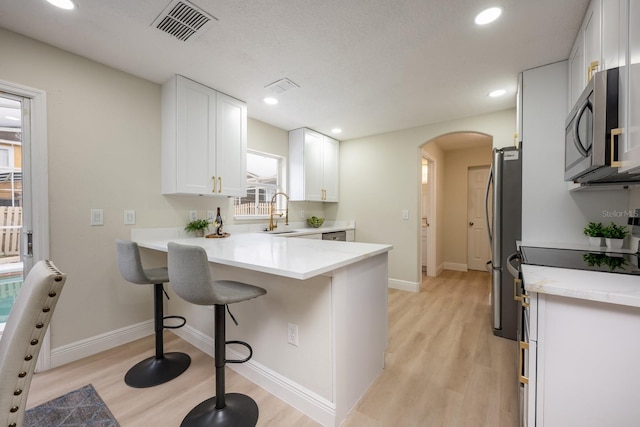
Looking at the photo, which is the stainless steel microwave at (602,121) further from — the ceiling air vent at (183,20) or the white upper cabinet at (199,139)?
the white upper cabinet at (199,139)

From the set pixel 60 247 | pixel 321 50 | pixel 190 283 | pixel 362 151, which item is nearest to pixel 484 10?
pixel 321 50

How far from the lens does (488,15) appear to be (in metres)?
1.71

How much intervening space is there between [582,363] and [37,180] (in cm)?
323

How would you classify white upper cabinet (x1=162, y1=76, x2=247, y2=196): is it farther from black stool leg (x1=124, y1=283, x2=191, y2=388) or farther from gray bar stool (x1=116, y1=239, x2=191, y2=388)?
black stool leg (x1=124, y1=283, x2=191, y2=388)

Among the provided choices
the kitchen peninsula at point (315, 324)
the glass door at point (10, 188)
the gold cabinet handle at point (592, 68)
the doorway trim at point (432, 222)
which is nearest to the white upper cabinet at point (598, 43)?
the gold cabinet handle at point (592, 68)

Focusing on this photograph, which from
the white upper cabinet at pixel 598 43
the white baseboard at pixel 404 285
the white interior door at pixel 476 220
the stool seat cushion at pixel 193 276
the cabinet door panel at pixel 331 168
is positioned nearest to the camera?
the white upper cabinet at pixel 598 43

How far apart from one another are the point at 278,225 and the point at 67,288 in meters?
2.37

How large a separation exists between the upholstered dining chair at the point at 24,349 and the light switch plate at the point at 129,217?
74.4 inches

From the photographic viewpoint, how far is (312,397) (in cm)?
153

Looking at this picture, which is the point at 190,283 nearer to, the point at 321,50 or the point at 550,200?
the point at 321,50

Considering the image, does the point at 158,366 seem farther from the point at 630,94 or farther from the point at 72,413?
the point at 630,94

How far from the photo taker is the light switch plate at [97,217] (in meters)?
2.22

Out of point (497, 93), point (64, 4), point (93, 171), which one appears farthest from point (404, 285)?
point (64, 4)

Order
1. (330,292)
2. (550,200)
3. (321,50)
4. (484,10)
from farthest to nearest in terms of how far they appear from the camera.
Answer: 1. (550,200)
2. (321,50)
3. (484,10)
4. (330,292)
